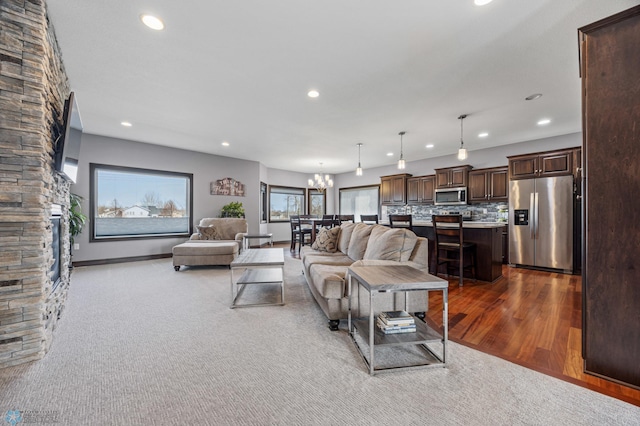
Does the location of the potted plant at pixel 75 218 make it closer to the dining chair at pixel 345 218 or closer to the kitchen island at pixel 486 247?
Answer: the dining chair at pixel 345 218

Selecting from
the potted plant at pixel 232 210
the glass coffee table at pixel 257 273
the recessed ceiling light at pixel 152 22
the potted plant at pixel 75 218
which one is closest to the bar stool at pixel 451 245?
the glass coffee table at pixel 257 273

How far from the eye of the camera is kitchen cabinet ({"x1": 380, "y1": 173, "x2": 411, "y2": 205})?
7.15m

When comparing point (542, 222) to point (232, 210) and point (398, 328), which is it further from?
point (232, 210)

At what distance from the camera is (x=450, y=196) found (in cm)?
619

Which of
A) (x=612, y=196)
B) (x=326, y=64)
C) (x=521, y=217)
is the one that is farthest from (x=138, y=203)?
(x=521, y=217)

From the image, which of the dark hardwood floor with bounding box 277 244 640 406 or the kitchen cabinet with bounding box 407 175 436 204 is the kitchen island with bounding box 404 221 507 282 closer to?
the dark hardwood floor with bounding box 277 244 640 406

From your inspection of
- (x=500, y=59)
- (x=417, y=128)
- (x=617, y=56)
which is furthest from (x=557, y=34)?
(x=417, y=128)

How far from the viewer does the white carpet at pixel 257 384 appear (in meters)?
1.31

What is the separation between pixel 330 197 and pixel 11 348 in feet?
27.5

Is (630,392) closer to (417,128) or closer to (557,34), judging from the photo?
(557,34)

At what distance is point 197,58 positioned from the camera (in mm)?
2533

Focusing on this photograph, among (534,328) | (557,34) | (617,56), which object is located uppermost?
(557,34)

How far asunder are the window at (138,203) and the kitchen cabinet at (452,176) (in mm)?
6167

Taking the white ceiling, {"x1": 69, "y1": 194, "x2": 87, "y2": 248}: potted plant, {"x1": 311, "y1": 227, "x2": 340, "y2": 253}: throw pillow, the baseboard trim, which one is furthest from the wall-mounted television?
the baseboard trim
